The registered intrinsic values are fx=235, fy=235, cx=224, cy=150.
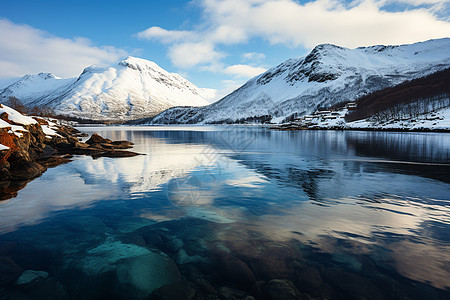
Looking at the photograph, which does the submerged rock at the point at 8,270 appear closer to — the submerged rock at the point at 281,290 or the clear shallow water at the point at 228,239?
the clear shallow water at the point at 228,239

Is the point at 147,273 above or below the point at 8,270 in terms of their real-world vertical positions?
below

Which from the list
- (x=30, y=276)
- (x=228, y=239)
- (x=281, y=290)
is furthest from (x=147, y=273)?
(x=281, y=290)

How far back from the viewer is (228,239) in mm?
7414

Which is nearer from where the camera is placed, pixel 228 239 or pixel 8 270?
pixel 8 270

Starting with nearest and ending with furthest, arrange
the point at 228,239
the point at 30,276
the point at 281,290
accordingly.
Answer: the point at 281,290
the point at 30,276
the point at 228,239

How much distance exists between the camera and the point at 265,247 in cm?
685

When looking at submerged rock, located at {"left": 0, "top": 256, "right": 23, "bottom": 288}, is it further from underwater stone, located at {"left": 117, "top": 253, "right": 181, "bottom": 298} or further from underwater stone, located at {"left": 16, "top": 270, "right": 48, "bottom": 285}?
underwater stone, located at {"left": 117, "top": 253, "right": 181, "bottom": 298}

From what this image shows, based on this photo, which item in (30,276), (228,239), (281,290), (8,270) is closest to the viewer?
(281,290)

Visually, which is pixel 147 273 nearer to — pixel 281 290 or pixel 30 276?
pixel 30 276

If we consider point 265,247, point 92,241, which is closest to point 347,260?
point 265,247

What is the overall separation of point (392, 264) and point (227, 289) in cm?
435

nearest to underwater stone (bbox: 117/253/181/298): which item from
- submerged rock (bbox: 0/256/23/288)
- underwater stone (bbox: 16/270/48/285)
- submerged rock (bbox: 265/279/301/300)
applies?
underwater stone (bbox: 16/270/48/285)

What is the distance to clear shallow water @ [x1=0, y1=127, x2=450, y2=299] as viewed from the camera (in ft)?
17.5

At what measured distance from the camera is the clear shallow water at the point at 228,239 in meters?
5.34
